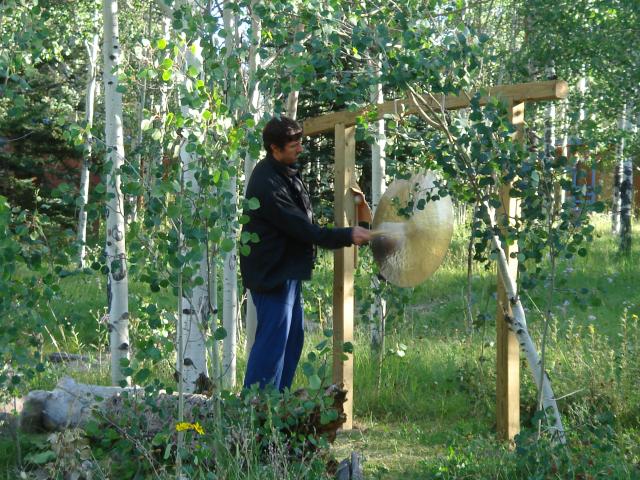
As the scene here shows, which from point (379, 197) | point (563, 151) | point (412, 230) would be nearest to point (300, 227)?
point (412, 230)

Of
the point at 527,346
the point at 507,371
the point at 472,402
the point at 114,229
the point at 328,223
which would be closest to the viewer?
the point at 527,346

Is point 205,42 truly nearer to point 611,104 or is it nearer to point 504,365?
point 504,365

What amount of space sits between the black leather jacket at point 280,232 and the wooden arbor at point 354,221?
598 millimetres

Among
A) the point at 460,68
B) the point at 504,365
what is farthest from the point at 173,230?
the point at 504,365

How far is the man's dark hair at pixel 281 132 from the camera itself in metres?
5.29

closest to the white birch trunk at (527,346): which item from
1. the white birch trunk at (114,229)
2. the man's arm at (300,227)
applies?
the man's arm at (300,227)

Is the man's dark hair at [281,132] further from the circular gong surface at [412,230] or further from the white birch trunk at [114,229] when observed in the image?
the white birch trunk at [114,229]

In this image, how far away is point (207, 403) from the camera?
4824mm

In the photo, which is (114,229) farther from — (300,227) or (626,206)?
(626,206)

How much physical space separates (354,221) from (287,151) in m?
0.99

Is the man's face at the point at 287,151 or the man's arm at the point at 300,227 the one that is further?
the man's face at the point at 287,151

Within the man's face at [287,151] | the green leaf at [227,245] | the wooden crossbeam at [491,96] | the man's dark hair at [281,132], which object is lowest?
the green leaf at [227,245]

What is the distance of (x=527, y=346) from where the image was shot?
474 cm

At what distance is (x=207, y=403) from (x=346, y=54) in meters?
2.07
